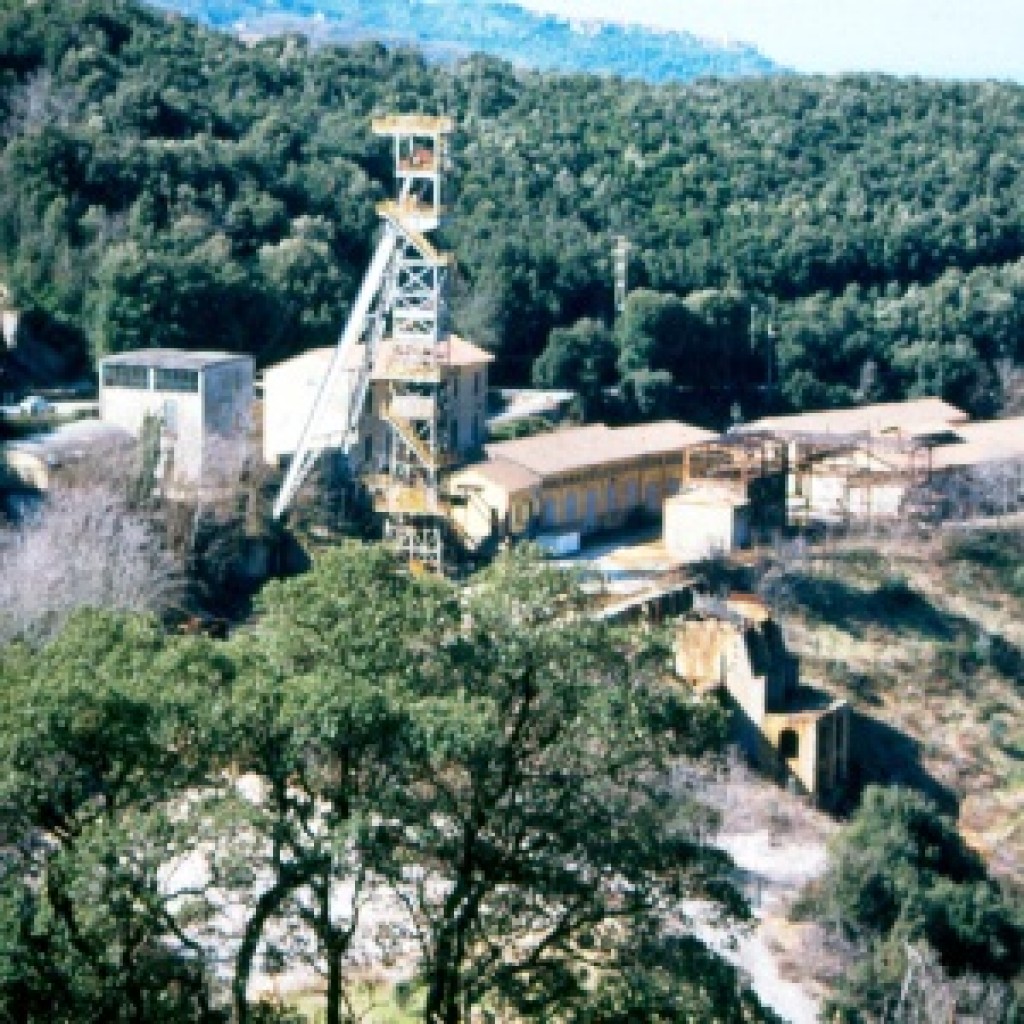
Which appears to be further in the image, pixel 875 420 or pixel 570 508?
pixel 875 420

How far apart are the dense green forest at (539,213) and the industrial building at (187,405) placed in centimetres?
428

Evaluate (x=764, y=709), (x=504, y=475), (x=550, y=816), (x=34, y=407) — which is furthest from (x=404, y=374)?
(x=550, y=816)

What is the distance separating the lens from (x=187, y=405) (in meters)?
33.5

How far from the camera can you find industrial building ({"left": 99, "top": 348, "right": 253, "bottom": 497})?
3253 centimetres

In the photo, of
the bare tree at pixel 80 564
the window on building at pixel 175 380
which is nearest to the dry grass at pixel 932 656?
the window on building at pixel 175 380

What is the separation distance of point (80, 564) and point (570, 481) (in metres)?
13.3

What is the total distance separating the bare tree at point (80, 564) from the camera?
24.9m

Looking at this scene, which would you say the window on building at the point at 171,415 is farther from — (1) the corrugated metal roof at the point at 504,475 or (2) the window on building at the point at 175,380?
(1) the corrugated metal roof at the point at 504,475

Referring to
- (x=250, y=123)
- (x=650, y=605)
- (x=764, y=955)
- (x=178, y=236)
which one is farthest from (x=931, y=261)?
(x=764, y=955)

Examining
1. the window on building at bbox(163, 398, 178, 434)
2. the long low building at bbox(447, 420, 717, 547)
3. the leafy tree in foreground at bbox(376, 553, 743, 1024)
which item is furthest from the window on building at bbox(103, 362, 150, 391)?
the leafy tree in foreground at bbox(376, 553, 743, 1024)

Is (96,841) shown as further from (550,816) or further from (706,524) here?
(706,524)

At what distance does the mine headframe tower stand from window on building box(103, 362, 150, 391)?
2948mm

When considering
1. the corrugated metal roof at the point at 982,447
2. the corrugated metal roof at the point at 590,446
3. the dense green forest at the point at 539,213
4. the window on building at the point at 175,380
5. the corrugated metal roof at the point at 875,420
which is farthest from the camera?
the corrugated metal roof at the point at 875,420

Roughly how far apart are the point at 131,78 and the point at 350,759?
3863 cm
